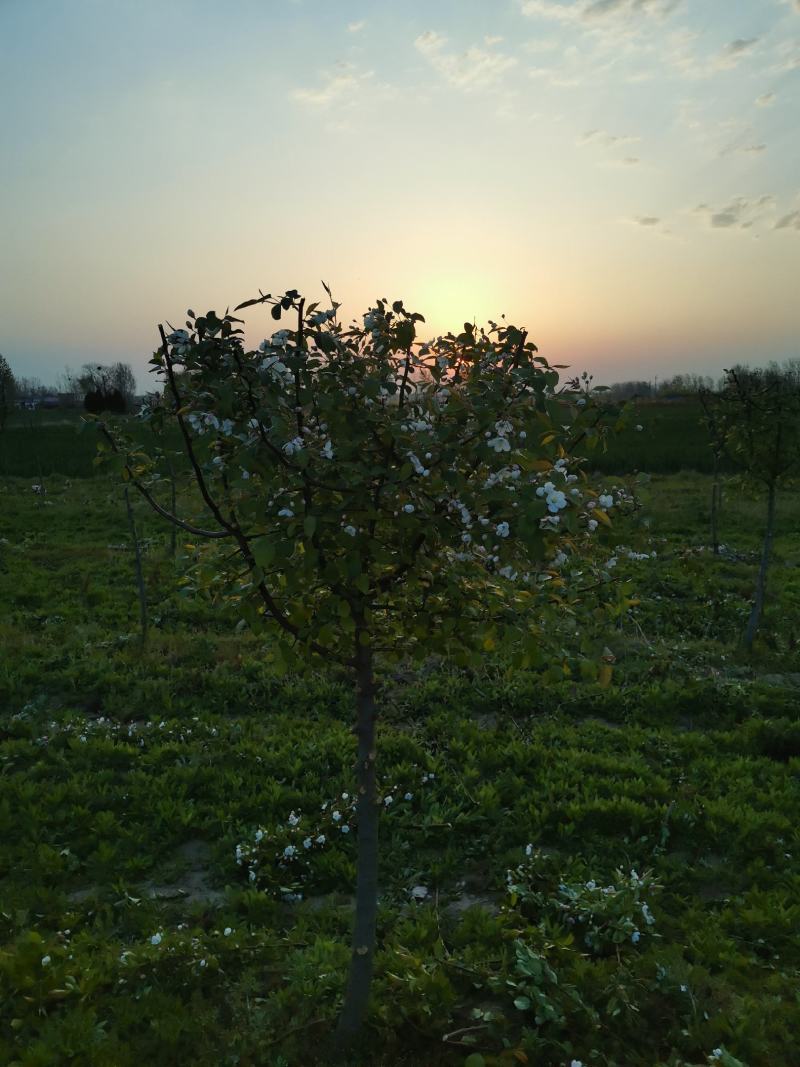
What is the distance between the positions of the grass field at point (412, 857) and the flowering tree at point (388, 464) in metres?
0.87

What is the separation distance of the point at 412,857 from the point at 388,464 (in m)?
3.87

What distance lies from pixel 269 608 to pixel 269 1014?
8.21 feet

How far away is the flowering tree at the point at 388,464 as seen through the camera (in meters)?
2.96

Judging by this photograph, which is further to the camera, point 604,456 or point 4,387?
point 4,387

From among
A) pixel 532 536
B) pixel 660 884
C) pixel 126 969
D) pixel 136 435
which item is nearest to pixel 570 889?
pixel 660 884

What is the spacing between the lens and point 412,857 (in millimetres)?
5758

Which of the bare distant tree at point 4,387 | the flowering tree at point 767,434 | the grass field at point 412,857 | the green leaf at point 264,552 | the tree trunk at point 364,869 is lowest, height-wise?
the grass field at point 412,857

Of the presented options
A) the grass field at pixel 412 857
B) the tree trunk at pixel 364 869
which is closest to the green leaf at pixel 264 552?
the tree trunk at pixel 364 869

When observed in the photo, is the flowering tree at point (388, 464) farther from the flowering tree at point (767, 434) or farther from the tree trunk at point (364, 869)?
the flowering tree at point (767, 434)

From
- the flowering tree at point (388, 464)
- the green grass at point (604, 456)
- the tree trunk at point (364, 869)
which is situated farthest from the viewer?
the green grass at point (604, 456)

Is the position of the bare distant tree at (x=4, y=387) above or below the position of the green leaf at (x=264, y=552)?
above

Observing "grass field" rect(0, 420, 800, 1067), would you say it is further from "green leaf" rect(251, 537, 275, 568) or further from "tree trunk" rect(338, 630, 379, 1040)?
"green leaf" rect(251, 537, 275, 568)

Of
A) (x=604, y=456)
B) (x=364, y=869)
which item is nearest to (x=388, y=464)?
(x=364, y=869)

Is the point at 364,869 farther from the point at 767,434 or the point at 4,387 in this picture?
the point at 4,387
